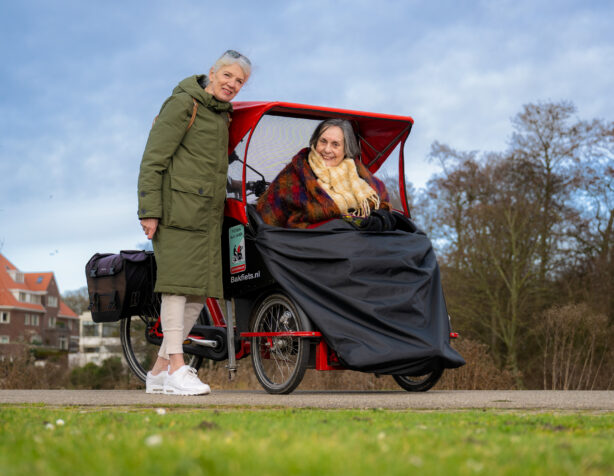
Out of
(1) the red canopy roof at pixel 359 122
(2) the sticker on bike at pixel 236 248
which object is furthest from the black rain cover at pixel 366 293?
(1) the red canopy roof at pixel 359 122

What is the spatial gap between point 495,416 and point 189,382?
268 cm

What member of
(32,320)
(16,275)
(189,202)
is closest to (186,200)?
(189,202)

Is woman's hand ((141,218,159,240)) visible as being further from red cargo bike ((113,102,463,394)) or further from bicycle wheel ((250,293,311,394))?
bicycle wheel ((250,293,311,394))

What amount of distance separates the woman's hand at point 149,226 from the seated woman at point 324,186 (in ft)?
3.03

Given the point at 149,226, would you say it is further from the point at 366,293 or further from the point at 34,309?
the point at 34,309

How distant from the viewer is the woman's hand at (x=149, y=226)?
5.86 m

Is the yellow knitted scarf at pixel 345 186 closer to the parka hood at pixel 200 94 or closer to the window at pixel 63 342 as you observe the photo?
the parka hood at pixel 200 94

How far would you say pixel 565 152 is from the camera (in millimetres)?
25875

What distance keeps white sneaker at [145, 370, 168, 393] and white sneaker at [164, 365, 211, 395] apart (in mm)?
209

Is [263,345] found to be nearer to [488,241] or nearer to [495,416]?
[495,416]

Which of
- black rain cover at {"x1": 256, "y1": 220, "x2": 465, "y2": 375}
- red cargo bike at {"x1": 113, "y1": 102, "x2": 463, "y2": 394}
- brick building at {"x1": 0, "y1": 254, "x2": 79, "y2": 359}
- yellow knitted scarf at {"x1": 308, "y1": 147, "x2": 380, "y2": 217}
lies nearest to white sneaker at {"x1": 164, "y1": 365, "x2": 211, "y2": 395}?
red cargo bike at {"x1": 113, "y1": 102, "x2": 463, "y2": 394}

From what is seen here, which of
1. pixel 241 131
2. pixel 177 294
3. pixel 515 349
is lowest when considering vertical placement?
pixel 515 349

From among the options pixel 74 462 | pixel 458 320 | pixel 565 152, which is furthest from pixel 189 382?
pixel 565 152

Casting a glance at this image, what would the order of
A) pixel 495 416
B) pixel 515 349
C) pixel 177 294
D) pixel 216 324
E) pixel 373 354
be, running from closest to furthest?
pixel 495 416
pixel 373 354
pixel 177 294
pixel 216 324
pixel 515 349
